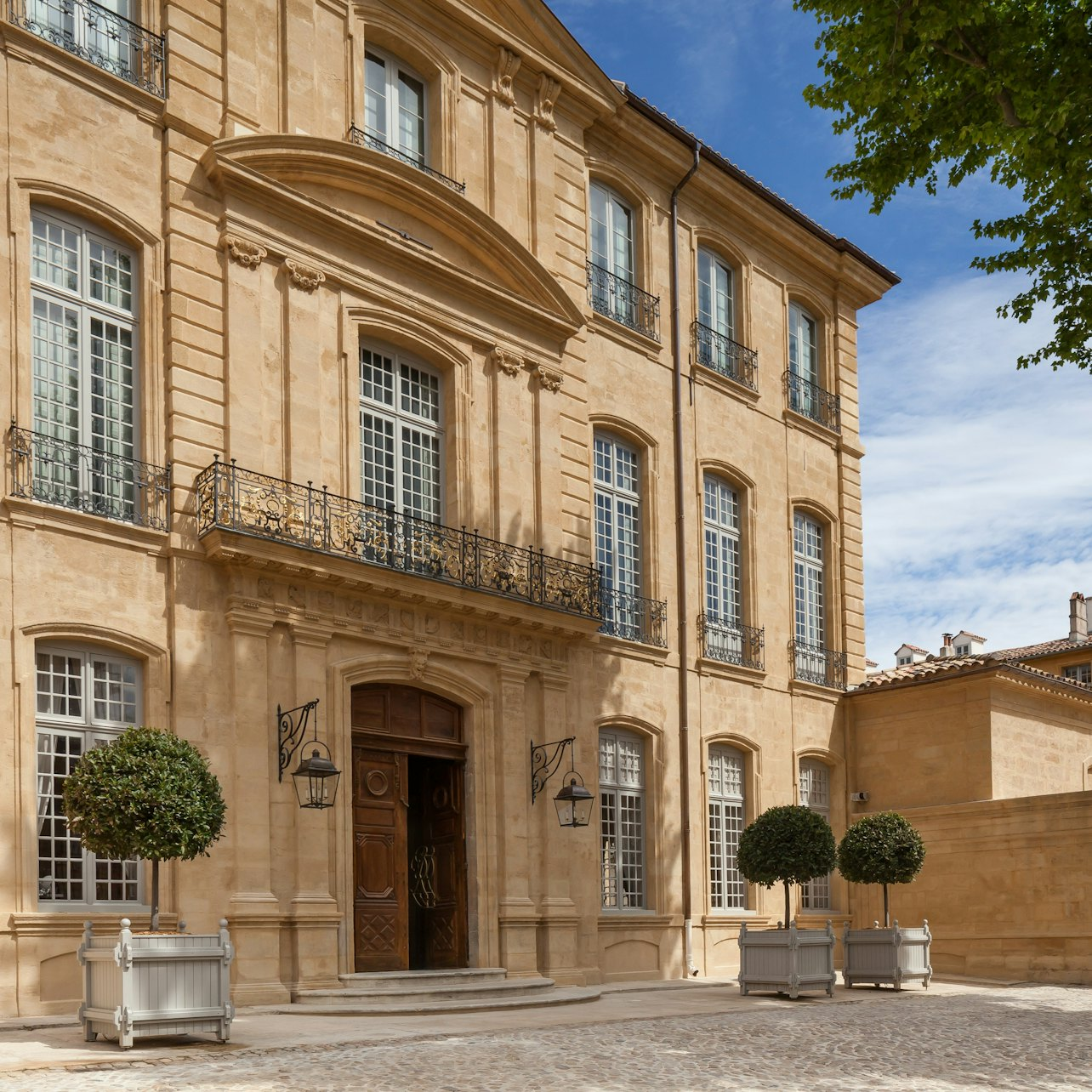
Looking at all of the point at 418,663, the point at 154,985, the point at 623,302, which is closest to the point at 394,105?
the point at 623,302

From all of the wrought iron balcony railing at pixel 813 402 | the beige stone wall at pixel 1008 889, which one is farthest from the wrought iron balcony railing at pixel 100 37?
the beige stone wall at pixel 1008 889

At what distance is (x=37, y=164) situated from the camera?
46.3 ft

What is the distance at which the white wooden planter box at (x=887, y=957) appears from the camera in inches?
727

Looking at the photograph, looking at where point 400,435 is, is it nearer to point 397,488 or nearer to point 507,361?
point 397,488

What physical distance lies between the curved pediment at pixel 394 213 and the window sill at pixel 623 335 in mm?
909

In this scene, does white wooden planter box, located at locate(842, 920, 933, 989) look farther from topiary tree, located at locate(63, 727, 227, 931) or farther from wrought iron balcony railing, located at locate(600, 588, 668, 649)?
topiary tree, located at locate(63, 727, 227, 931)

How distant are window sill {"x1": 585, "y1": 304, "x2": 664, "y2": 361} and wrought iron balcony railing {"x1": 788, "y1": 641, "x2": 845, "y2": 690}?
18.1ft

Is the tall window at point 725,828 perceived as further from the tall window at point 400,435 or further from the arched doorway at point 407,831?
the tall window at point 400,435

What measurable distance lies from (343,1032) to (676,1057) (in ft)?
9.64

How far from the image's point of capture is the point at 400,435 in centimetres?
1773

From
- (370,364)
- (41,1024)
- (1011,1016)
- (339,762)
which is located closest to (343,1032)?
(41,1024)

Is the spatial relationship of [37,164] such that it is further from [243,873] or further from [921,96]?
[921,96]

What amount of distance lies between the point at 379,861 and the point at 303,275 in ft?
21.8

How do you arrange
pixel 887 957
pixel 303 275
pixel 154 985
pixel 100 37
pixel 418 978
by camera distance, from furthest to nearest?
pixel 887 957
pixel 303 275
pixel 418 978
pixel 100 37
pixel 154 985
